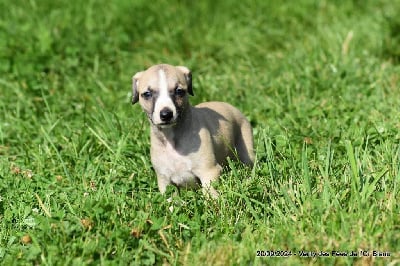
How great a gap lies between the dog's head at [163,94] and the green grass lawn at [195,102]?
1.85ft

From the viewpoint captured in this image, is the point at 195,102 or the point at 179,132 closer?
the point at 179,132

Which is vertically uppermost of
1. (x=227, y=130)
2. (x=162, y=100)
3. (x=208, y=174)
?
(x=162, y=100)

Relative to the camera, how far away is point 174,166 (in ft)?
17.5

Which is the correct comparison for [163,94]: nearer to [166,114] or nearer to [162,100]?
[162,100]

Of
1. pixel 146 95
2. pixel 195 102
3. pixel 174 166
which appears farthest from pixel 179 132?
pixel 195 102

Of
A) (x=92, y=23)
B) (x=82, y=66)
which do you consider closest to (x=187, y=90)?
(x=82, y=66)

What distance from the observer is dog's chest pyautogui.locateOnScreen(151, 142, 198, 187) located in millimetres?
5320

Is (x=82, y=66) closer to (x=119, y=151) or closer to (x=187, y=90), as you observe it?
(x=119, y=151)

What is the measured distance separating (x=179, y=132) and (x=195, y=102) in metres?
1.72

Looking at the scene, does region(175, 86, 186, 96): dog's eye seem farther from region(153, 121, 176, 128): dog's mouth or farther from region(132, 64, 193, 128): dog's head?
region(153, 121, 176, 128): dog's mouth

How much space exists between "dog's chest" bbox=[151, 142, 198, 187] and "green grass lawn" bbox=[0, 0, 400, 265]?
190mm

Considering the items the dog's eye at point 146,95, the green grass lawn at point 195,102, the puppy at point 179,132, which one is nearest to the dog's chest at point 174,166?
the puppy at point 179,132

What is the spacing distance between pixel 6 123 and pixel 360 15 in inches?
192

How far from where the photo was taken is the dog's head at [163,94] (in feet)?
16.3
